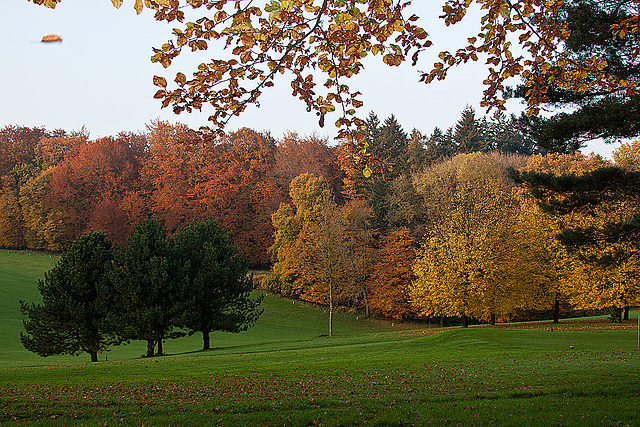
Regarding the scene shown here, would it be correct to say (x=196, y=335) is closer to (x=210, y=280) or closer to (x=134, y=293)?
(x=210, y=280)

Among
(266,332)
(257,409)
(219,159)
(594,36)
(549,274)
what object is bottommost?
(266,332)

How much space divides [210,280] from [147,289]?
3.30 meters

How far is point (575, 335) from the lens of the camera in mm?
21688

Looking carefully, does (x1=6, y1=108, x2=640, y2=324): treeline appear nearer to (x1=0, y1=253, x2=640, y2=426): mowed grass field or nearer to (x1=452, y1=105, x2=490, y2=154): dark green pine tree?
(x1=452, y1=105, x2=490, y2=154): dark green pine tree

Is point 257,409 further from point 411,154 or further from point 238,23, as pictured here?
point 411,154

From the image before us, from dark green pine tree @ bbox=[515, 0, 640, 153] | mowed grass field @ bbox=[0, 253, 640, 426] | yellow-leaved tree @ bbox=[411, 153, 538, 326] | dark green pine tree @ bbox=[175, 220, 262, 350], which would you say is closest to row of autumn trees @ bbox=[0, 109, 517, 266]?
yellow-leaved tree @ bbox=[411, 153, 538, 326]

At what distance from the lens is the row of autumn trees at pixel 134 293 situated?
21734 millimetres

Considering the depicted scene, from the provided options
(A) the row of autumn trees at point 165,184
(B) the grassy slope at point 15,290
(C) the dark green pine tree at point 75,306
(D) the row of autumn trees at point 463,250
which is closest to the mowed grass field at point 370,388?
(D) the row of autumn trees at point 463,250

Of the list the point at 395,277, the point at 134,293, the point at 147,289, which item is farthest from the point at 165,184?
the point at 134,293

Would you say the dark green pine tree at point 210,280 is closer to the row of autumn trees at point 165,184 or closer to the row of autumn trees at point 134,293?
the row of autumn trees at point 134,293

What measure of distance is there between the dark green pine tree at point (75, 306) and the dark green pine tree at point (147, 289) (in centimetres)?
75

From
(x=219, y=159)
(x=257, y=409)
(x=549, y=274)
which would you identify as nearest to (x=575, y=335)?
(x=549, y=274)

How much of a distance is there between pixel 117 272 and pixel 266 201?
28287 millimetres

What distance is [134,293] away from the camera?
2273 centimetres
